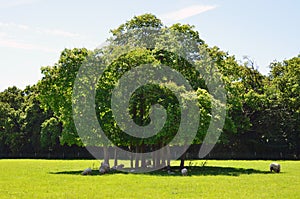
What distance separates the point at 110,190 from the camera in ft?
79.9

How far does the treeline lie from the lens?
39.8 metres

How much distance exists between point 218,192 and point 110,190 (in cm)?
578

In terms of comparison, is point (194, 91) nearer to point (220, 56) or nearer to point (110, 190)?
point (220, 56)

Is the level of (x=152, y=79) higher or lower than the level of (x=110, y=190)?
higher

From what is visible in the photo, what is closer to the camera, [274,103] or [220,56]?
[220,56]

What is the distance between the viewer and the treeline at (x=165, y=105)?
39844mm

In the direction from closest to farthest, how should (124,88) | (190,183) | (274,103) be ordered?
1. (190,183)
2. (124,88)
3. (274,103)

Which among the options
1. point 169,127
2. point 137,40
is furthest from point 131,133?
point 137,40

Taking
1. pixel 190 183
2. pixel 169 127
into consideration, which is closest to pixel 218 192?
pixel 190 183

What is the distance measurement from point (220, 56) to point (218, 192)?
25.0 meters

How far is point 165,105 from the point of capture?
3803 cm

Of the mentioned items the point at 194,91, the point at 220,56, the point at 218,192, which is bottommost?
the point at 218,192

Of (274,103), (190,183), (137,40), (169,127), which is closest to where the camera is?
(190,183)

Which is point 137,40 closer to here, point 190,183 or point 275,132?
point 190,183
